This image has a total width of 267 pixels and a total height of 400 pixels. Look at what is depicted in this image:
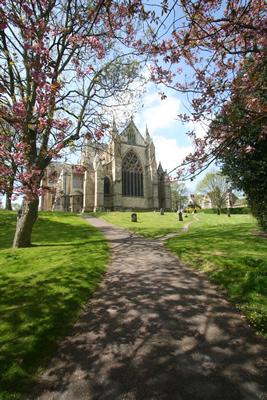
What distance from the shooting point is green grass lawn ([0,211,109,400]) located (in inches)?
150

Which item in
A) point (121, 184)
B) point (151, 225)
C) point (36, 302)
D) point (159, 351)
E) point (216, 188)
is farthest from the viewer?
point (216, 188)

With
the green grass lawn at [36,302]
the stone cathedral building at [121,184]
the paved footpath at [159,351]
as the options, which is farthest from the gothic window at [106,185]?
the paved footpath at [159,351]

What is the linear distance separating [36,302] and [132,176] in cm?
5055

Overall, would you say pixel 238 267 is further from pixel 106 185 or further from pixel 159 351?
pixel 106 185

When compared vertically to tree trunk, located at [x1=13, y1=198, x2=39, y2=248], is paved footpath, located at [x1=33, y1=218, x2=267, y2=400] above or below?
below

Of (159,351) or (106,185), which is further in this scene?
(106,185)

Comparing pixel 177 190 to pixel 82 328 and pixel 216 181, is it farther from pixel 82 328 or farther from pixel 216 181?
pixel 82 328

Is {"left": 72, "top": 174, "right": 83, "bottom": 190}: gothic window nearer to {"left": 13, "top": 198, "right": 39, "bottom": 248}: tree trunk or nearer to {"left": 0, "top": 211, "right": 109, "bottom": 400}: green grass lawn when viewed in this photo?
{"left": 13, "top": 198, "right": 39, "bottom": 248}: tree trunk

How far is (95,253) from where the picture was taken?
11070 mm

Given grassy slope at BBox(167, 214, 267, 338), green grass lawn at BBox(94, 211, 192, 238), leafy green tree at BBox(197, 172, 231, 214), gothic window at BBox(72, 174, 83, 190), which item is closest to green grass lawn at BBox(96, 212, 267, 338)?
grassy slope at BBox(167, 214, 267, 338)

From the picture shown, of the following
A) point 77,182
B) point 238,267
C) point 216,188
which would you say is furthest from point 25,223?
point 216,188

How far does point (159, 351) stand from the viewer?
4.07 metres

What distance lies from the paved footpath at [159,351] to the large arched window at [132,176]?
1890 inches

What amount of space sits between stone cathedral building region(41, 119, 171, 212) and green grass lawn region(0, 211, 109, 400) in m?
38.0
